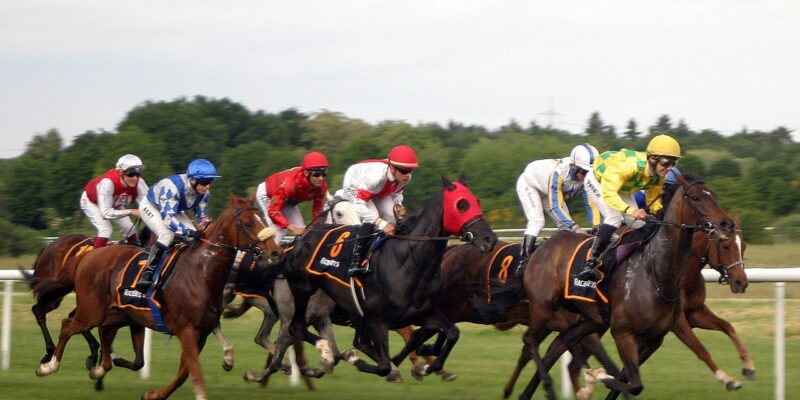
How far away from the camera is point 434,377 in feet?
31.7

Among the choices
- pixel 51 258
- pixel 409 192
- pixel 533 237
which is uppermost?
pixel 533 237

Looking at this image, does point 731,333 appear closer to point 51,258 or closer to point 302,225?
point 302,225

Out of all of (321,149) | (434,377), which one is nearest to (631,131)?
(321,149)

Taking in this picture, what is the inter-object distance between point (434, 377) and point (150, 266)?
108 inches

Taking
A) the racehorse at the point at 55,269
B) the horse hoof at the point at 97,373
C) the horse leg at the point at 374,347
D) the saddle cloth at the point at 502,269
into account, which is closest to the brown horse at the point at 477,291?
the saddle cloth at the point at 502,269

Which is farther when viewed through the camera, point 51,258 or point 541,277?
point 51,258

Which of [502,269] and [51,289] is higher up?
[502,269]

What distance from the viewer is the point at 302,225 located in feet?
31.1

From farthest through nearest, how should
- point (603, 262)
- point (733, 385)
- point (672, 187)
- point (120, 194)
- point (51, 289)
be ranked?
point (120, 194)
point (51, 289)
point (733, 385)
point (603, 262)
point (672, 187)

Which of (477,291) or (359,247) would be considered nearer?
(359,247)

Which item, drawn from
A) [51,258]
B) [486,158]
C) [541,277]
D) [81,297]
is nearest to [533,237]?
[541,277]

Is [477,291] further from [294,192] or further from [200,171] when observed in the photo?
[200,171]

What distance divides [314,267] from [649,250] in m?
2.52


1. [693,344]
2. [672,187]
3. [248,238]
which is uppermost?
[672,187]
